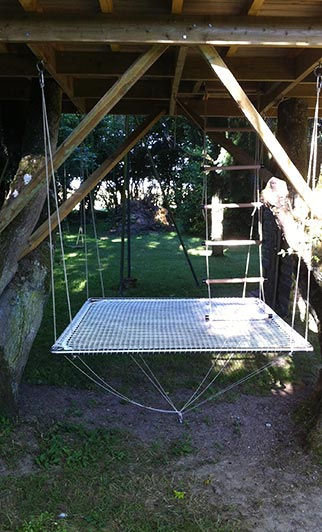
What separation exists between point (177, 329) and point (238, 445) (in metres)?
0.87

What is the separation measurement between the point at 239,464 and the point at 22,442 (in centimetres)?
137

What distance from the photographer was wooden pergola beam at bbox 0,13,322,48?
7.29 ft

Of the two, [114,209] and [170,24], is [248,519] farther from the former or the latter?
[114,209]

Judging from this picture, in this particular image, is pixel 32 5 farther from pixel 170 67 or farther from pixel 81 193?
pixel 81 193

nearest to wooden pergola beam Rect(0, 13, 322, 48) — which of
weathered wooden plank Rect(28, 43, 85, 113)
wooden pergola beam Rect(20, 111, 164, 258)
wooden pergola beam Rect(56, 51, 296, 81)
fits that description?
weathered wooden plank Rect(28, 43, 85, 113)

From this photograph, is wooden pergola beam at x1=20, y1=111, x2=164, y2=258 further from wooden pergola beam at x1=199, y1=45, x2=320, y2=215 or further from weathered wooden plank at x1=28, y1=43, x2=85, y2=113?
wooden pergola beam at x1=199, y1=45, x2=320, y2=215

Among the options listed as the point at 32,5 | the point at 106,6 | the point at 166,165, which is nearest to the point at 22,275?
the point at 32,5

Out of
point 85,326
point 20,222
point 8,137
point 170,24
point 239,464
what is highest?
point 170,24

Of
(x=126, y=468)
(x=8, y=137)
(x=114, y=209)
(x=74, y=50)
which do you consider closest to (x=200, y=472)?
(x=126, y=468)

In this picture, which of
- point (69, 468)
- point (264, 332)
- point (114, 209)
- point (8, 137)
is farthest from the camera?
point (114, 209)

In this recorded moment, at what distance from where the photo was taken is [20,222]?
3.02 metres

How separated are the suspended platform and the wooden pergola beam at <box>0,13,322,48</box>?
163cm

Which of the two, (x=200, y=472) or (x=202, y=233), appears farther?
(x=202, y=233)

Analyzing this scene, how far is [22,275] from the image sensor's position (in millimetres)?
3158
